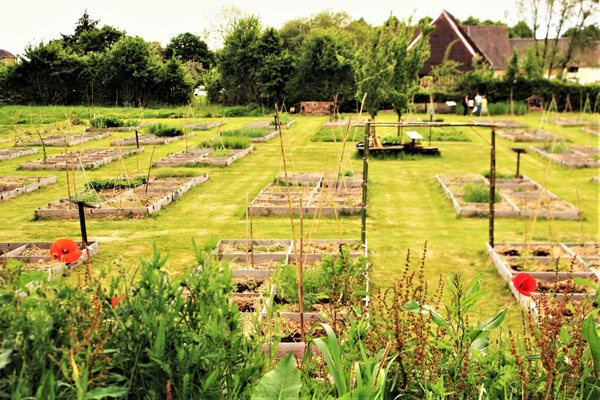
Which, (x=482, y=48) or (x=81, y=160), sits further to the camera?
Result: (x=482, y=48)

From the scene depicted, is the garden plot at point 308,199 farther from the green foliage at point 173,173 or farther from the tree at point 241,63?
the tree at point 241,63

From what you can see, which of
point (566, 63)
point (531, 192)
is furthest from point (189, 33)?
point (531, 192)

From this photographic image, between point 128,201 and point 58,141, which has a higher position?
point 58,141

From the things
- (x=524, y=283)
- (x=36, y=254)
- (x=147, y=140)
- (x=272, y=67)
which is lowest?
(x=36, y=254)

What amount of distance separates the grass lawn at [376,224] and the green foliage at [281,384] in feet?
6.55

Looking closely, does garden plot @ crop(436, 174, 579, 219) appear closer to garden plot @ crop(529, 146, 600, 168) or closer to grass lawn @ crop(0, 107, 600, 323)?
grass lawn @ crop(0, 107, 600, 323)

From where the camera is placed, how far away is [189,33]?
Result: 5403cm

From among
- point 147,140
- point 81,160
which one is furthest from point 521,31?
point 81,160

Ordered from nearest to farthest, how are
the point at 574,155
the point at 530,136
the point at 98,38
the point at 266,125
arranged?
1. the point at 574,155
2. the point at 530,136
3. the point at 266,125
4. the point at 98,38

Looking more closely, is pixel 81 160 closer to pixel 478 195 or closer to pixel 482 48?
pixel 478 195

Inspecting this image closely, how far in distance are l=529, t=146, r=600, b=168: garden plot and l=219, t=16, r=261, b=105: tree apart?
2307 cm

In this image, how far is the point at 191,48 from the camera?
5447 cm

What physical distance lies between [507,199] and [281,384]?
815 cm

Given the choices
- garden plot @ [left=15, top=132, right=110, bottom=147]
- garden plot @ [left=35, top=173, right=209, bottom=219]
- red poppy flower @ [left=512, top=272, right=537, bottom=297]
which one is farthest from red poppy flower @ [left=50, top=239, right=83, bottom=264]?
garden plot @ [left=15, top=132, right=110, bottom=147]
